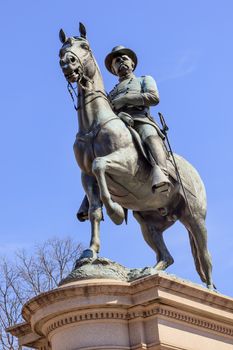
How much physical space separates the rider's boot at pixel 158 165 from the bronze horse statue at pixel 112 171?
166 millimetres

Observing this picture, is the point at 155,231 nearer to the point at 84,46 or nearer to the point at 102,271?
the point at 102,271

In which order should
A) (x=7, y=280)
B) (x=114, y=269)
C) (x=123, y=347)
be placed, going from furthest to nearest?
(x=7, y=280), (x=114, y=269), (x=123, y=347)

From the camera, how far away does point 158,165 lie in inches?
417

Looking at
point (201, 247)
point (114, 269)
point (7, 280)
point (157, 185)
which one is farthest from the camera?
point (7, 280)

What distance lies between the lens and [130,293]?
904 cm

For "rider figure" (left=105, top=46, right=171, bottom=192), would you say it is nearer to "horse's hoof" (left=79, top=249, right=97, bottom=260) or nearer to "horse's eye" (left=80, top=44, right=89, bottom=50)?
"horse's eye" (left=80, top=44, right=89, bottom=50)

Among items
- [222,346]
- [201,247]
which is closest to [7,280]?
[201,247]

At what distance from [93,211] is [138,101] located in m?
1.94

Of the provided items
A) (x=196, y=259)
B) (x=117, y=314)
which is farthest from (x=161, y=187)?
(x=117, y=314)

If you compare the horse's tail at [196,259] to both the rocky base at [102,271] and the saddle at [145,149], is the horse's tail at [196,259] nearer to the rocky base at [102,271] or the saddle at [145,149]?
the saddle at [145,149]

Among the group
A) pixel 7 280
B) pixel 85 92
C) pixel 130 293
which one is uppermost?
pixel 7 280

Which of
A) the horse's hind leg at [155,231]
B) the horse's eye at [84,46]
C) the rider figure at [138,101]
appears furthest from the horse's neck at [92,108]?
the horse's hind leg at [155,231]

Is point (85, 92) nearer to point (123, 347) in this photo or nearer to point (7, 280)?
point (123, 347)

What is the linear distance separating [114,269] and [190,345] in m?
1.24
